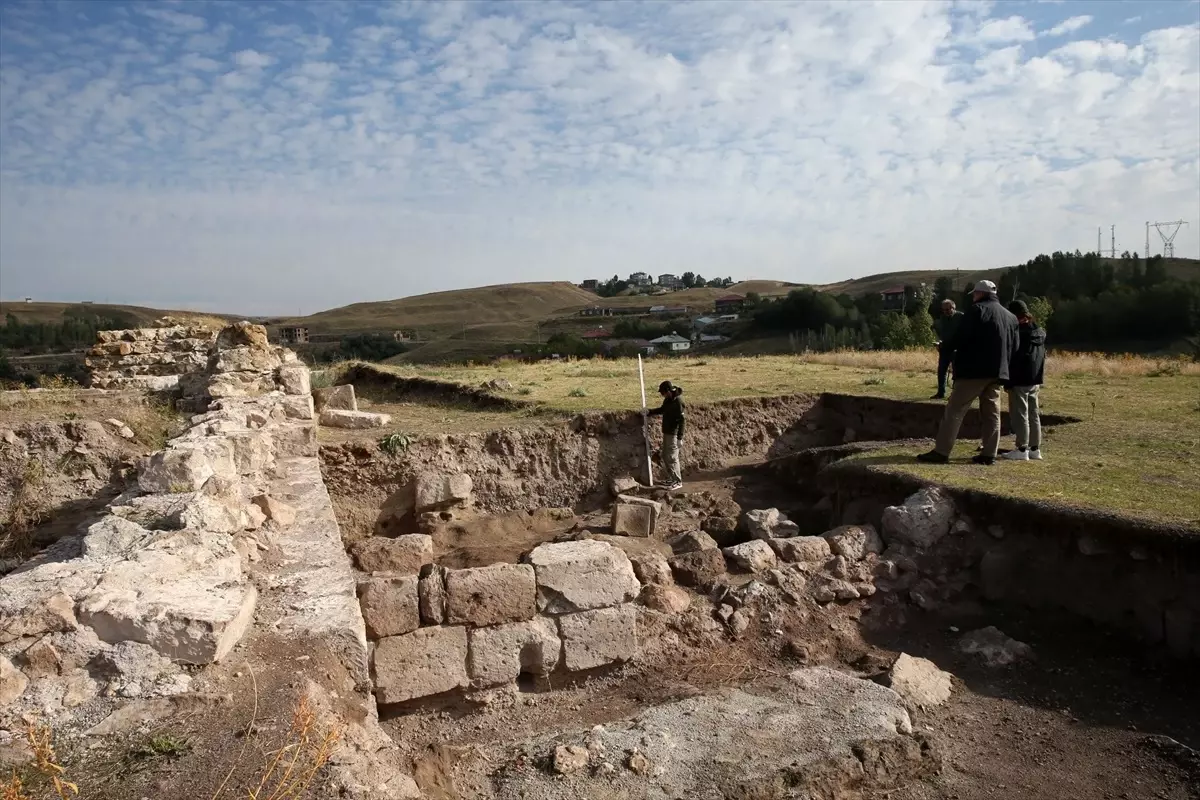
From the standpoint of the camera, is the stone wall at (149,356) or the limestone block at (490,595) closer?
the limestone block at (490,595)

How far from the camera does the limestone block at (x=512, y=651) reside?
488cm

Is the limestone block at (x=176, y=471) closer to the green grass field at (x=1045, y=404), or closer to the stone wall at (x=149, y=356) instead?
the green grass field at (x=1045, y=404)

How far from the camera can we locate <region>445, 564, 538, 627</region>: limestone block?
16.0 feet

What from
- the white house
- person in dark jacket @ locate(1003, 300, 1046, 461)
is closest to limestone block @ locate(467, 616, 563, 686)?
person in dark jacket @ locate(1003, 300, 1046, 461)

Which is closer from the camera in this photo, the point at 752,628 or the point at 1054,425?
the point at 752,628

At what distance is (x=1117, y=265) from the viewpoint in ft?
157

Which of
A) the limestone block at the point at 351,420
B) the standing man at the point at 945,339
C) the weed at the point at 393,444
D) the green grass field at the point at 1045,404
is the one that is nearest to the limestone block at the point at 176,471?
the weed at the point at 393,444

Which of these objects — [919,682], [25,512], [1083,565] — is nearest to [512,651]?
[919,682]

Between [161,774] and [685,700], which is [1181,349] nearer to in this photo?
[685,700]

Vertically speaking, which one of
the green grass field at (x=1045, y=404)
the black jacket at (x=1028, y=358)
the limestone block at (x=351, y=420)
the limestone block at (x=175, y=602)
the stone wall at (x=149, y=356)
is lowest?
the green grass field at (x=1045, y=404)

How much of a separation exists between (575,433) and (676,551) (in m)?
4.24

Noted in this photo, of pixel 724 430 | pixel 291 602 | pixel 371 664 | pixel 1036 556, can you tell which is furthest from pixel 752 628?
pixel 724 430

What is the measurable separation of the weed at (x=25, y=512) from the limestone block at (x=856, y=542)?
600 centimetres

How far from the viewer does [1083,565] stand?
5.47m
